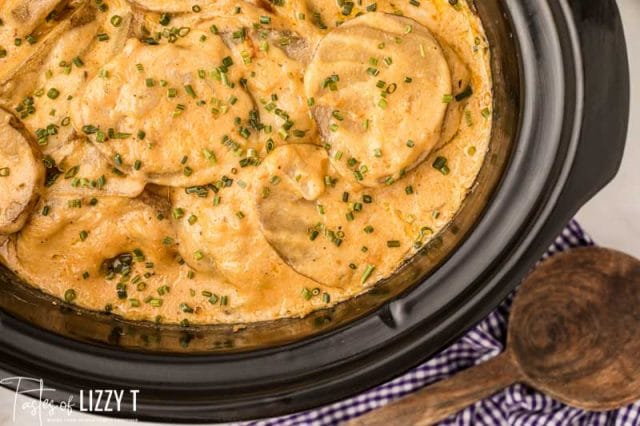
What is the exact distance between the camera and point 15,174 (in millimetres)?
2529

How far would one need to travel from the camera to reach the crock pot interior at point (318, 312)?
2.46 m

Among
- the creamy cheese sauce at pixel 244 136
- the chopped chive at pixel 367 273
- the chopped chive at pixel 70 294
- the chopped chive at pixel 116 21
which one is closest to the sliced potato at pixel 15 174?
the creamy cheese sauce at pixel 244 136

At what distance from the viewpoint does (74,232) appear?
2.62m

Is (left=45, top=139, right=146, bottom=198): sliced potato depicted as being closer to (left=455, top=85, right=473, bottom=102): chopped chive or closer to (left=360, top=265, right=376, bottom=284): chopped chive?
(left=360, top=265, right=376, bottom=284): chopped chive

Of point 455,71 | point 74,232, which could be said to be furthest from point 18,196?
point 455,71

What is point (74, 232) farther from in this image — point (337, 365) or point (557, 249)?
→ point (557, 249)

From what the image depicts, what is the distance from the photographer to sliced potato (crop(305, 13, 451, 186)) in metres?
2.46

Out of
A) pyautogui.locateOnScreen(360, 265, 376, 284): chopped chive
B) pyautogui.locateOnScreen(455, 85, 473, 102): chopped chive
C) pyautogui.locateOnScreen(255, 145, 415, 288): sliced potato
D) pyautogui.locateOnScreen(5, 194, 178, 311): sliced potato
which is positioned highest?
pyautogui.locateOnScreen(455, 85, 473, 102): chopped chive

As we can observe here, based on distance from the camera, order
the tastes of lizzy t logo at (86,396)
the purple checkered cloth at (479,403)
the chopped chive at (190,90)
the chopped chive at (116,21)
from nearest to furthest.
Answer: the tastes of lizzy t logo at (86,396)
the chopped chive at (190,90)
the chopped chive at (116,21)
the purple checkered cloth at (479,403)

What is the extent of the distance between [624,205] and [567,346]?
0.60 m

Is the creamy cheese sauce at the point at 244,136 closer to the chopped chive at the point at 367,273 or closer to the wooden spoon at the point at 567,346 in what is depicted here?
the chopped chive at the point at 367,273

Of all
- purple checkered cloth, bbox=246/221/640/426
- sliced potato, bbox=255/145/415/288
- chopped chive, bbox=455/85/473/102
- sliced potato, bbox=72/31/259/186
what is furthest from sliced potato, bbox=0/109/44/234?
chopped chive, bbox=455/85/473/102

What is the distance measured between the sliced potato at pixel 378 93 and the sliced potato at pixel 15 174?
882mm

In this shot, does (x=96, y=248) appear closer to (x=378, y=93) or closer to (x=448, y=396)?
(x=378, y=93)
